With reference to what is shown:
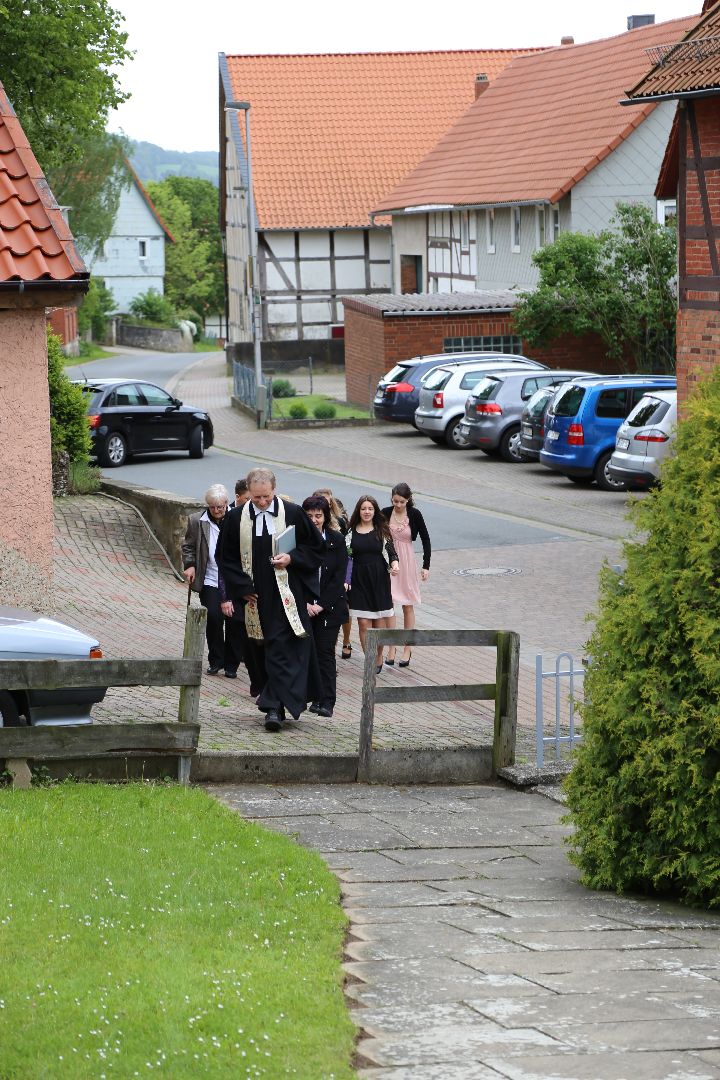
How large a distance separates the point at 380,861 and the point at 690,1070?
3252 millimetres

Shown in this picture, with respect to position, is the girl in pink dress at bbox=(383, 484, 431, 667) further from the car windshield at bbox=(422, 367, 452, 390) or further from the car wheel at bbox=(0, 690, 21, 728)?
the car windshield at bbox=(422, 367, 452, 390)

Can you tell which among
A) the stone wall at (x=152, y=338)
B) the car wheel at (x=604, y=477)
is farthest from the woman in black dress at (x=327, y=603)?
the stone wall at (x=152, y=338)

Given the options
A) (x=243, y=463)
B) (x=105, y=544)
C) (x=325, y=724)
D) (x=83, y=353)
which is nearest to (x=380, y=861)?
(x=325, y=724)

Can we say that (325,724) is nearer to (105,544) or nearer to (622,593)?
(622,593)

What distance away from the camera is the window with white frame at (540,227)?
140 ft

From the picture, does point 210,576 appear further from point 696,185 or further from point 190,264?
point 190,264

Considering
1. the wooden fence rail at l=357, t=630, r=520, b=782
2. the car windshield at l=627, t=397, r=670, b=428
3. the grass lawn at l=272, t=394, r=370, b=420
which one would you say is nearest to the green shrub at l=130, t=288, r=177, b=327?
the grass lawn at l=272, t=394, r=370, b=420

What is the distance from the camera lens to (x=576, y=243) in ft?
118

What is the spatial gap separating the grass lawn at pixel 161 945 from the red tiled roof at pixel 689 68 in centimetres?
1296

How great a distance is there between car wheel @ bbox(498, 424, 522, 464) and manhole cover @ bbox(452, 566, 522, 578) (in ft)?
33.5

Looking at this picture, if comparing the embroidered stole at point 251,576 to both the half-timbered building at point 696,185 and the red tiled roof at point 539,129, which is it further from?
the red tiled roof at point 539,129

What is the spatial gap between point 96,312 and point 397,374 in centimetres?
4371

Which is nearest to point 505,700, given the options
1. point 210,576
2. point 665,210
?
point 210,576

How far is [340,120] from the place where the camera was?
56625mm
